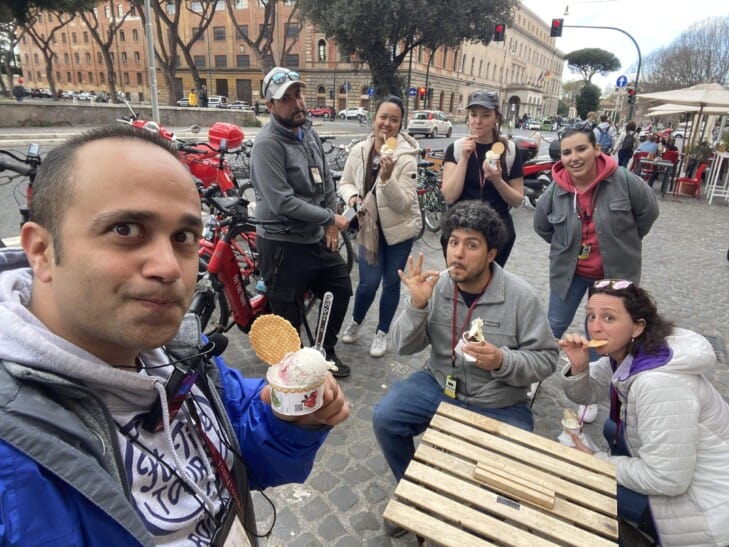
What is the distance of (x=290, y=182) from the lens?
116 inches

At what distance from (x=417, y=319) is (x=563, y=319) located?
Result: 1.66 metres

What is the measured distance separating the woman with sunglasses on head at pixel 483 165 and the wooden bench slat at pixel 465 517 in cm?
220

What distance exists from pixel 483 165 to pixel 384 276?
1227 millimetres

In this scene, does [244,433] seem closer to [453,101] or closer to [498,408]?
[498,408]

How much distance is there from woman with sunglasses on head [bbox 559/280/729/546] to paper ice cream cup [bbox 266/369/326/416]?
57.1 inches

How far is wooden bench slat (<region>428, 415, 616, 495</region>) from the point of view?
5.59 feet

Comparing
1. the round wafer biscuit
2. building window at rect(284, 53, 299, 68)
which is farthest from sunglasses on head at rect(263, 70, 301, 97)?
building window at rect(284, 53, 299, 68)

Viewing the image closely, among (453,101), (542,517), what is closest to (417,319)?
(542,517)

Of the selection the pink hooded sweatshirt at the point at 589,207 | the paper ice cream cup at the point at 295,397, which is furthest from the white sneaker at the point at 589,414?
the paper ice cream cup at the point at 295,397

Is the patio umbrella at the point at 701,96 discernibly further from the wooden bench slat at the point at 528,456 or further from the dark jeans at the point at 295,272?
the wooden bench slat at the point at 528,456

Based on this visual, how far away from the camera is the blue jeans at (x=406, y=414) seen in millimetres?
2213

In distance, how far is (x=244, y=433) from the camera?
1295mm

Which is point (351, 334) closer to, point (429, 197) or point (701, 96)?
point (429, 197)

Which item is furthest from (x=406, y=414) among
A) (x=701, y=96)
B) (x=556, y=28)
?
(x=556, y=28)
